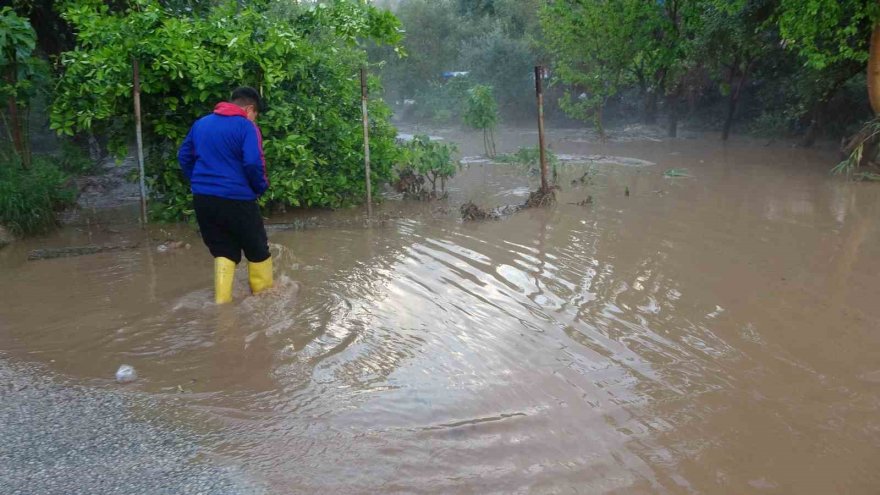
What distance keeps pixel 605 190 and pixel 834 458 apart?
8.50 m

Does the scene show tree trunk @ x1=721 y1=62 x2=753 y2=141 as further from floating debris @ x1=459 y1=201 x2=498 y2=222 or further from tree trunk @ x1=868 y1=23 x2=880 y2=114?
floating debris @ x1=459 y1=201 x2=498 y2=222

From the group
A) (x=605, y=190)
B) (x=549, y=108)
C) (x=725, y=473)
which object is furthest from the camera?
(x=549, y=108)

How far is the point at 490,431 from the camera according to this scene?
11.6 ft

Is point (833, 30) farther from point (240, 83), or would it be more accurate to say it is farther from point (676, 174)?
point (240, 83)

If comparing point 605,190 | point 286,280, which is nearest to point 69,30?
point 286,280

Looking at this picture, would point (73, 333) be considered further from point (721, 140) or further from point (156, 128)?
point (721, 140)

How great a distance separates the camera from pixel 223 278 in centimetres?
545

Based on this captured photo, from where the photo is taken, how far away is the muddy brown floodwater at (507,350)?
3.26 metres

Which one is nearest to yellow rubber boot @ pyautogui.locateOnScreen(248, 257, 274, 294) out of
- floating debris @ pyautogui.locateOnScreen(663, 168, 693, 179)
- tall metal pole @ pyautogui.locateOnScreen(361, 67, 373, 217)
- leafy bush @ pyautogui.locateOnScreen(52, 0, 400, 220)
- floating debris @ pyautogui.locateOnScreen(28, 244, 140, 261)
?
floating debris @ pyautogui.locateOnScreen(28, 244, 140, 261)

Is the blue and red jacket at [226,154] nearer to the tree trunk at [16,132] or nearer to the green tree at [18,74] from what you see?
the green tree at [18,74]

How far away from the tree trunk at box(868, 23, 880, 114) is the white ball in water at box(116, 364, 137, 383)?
11924 mm

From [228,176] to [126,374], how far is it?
1.68 metres

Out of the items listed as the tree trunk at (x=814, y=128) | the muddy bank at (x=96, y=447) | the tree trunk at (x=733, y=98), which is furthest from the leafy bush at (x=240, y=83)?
the tree trunk at (x=733, y=98)

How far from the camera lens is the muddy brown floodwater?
10.7 feet
